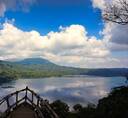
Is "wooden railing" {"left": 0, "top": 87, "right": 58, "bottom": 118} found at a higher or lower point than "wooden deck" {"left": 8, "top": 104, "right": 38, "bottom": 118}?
higher

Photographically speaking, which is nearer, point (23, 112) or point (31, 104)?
point (23, 112)

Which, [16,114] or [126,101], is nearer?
[16,114]

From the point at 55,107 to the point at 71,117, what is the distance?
9360 millimetres

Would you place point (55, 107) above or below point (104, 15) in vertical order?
below

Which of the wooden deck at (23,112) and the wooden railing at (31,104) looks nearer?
the wooden railing at (31,104)

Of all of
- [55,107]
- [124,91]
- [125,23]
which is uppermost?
[125,23]

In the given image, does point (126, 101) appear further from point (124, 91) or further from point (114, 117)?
point (124, 91)

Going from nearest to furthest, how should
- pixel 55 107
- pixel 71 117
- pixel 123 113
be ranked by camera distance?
pixel 123 113, pixel 71 117, pixel 55 107

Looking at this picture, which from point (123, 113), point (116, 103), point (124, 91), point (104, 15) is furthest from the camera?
point (124, 91)

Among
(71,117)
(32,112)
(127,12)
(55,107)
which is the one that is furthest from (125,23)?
(55,107)

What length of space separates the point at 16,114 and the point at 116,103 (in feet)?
24.9

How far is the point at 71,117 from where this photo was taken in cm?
2641

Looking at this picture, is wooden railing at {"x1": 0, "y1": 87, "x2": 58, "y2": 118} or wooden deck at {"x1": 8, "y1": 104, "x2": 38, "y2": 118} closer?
wooden railing at {"x1": 0, "y1": 87, "x2": 58, "y2": 118}

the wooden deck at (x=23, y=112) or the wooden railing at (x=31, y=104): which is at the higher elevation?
the wooden railing at (x=31, y=104)
